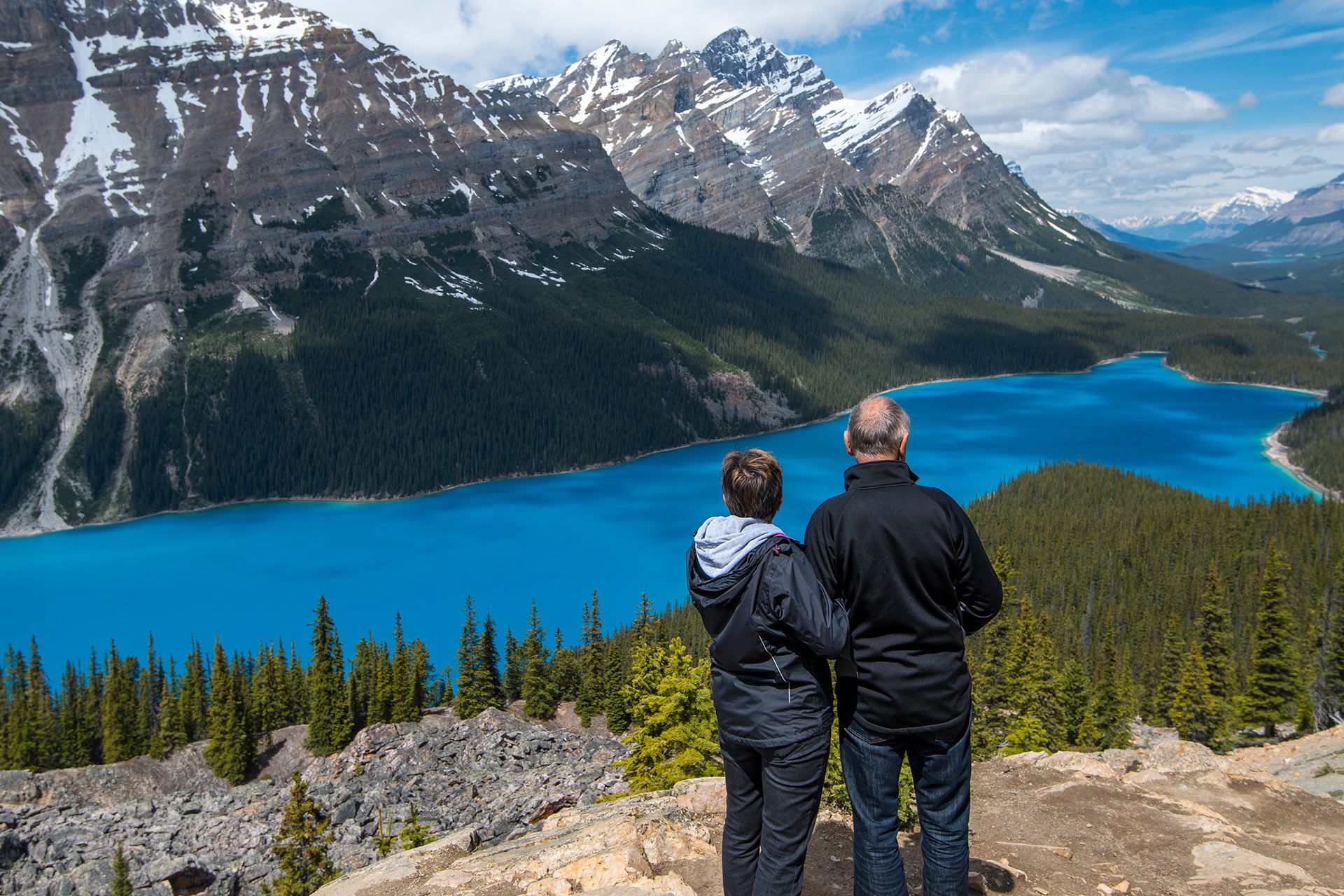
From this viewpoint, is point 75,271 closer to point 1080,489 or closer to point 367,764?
point 367,764

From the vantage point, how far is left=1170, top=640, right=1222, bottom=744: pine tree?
37.5 metres

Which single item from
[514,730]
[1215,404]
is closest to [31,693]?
[514,730]

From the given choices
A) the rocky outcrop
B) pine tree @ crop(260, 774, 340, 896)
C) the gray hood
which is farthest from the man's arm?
pine tree @ crop(260, 774, 340, 896)

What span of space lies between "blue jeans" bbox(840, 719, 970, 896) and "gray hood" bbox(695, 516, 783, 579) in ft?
5.91

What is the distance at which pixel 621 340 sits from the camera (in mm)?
159625

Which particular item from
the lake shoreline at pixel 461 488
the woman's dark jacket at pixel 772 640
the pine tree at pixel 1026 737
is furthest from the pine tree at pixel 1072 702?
the lake shoreline at pixel 461 488

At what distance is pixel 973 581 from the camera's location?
23.7ft

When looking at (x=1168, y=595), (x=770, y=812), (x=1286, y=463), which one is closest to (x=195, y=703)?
(x=770, y=812)

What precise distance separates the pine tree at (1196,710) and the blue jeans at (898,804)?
3579 cm

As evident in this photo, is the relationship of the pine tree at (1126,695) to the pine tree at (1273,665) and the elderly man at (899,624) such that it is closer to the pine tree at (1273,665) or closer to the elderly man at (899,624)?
the pine tree at (1273,665)

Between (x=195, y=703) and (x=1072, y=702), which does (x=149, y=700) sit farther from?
(x=1072, y=702)

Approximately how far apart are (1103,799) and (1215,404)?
183 meters

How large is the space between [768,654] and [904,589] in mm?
1236

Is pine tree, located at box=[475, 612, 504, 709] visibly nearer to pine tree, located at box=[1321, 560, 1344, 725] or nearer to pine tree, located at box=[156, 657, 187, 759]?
pine tree, located at box=[156, 657, 187, 759]
